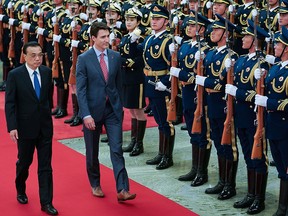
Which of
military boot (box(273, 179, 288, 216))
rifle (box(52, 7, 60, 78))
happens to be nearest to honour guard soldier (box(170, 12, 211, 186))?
military boot (box(273, 179, 288, 216))

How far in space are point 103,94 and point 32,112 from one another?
33.9 inches

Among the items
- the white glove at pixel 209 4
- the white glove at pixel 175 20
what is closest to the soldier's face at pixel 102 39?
the white glove at pixel 175 20

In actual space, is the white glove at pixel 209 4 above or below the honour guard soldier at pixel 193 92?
above

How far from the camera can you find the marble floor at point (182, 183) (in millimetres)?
8945

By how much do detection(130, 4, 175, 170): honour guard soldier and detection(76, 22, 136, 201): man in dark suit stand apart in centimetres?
141

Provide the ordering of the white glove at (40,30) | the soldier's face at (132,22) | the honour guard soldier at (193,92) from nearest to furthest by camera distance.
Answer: the honour guard soldier at (193,92)
the soldier's face at (132,22)
the white glove at (40,30)

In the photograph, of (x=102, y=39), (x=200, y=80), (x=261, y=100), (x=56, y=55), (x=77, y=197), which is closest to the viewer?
(x=261, y=100)

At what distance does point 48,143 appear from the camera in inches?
335

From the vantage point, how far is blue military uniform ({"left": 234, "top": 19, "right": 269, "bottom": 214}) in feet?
28.5

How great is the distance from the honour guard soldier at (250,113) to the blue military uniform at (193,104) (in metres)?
0.84

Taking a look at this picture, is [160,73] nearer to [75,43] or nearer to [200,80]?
[200,80]

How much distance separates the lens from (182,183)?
980 cm

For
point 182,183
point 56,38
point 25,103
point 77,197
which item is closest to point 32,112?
point 25,103

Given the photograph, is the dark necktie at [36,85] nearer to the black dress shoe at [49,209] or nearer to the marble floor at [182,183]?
the black dress shoe at [49,209]
